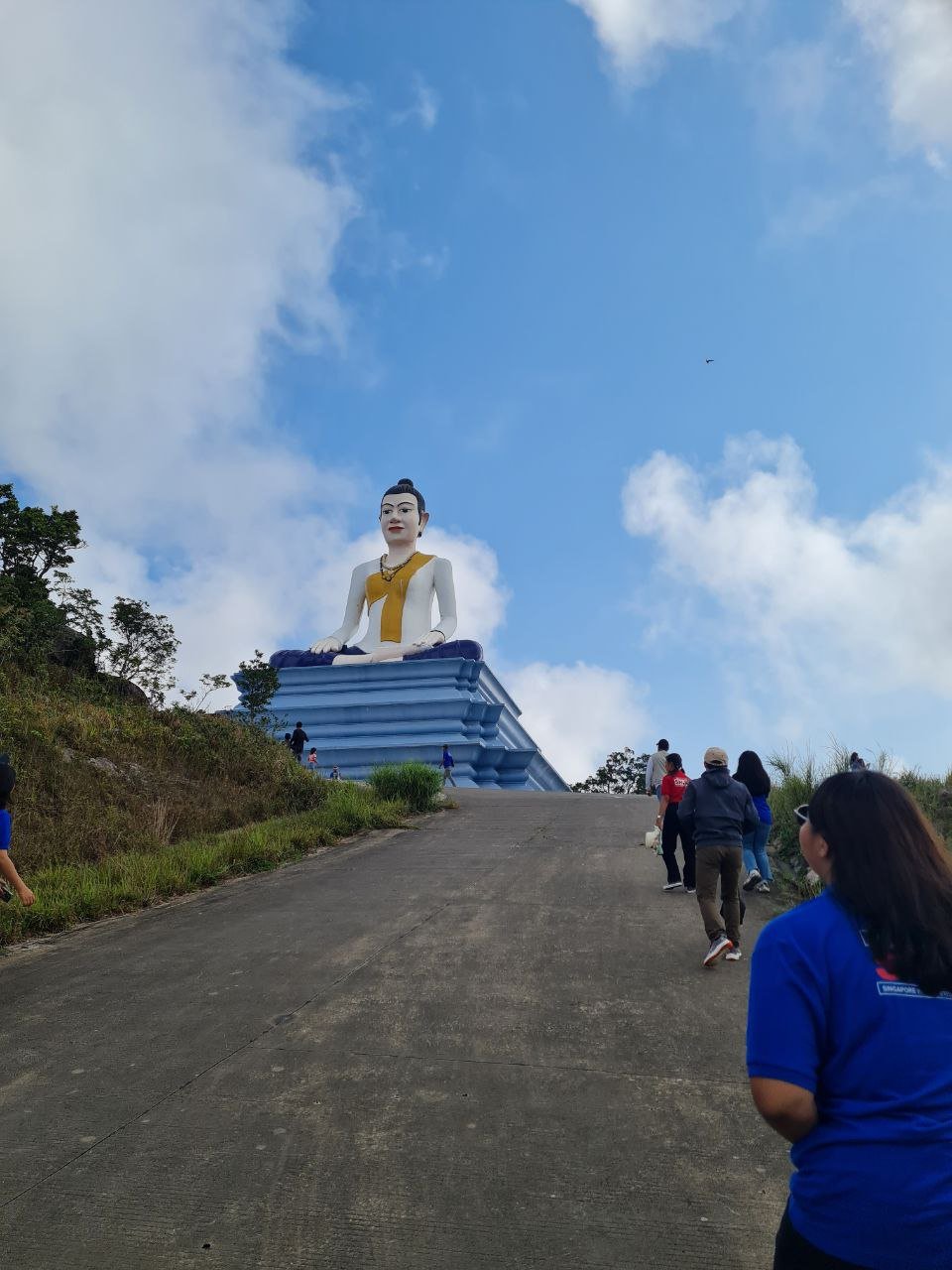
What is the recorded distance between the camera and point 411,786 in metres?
13.9

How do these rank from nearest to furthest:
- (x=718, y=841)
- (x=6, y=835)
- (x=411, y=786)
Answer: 1. (x=718, y=841)
2. (x=6, y=835)
3. (x=411, y=786)

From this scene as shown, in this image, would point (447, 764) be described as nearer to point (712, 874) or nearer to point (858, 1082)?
point (712, 874)

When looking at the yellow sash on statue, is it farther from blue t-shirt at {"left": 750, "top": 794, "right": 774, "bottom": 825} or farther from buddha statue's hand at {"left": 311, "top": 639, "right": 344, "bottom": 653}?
blue t-shirt at {"left": 750, "top": 794, "right": 774, "bottom": 825}

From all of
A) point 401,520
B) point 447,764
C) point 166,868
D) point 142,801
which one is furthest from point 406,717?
point 166,868

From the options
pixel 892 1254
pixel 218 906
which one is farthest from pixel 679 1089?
pixel 218 906

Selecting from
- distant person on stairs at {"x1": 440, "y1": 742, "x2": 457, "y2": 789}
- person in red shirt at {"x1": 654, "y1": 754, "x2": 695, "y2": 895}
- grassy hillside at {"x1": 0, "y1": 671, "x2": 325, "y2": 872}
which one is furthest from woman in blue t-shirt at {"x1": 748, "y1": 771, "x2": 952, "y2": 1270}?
distant person on stairs at {"x1": 440, "y1": 742, "x2": 457, "y2": 789}

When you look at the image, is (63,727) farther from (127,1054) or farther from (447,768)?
(447,768)

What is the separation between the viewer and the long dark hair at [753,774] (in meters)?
7.78

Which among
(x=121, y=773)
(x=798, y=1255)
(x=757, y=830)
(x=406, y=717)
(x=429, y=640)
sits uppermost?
(x=429, y=640)

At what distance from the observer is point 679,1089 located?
3818 mm

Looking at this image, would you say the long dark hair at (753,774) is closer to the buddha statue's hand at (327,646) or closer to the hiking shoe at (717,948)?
the hiking shoe at (717,948)

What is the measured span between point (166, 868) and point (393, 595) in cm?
1906

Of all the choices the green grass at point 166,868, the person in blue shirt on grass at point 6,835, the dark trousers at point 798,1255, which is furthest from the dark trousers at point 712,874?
the green grass at point 166,868

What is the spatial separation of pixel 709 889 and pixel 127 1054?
11.2 ft
